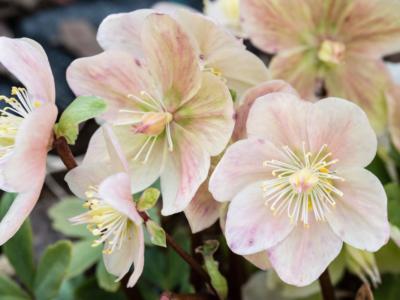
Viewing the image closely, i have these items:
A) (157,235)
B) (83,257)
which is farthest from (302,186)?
(83,257)

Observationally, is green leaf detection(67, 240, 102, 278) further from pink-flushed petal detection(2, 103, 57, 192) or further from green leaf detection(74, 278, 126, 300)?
pink-flushed petal detection(2, 103, 57, 192)

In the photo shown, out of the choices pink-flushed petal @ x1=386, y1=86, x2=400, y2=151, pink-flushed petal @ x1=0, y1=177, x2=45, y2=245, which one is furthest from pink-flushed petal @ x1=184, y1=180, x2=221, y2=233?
pink-flushed petal @ x1=386, y1=86, x2=400, y2=151

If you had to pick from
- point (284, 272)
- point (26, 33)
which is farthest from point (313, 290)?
point (26, 33)

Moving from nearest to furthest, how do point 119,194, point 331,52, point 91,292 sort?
point 119,194
point 331,52
point 91,292

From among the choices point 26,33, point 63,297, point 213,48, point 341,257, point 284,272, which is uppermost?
point 213,48

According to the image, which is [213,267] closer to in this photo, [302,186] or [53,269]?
[302,186]

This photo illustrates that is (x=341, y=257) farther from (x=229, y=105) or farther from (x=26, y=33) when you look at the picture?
(x=26, y=33)
